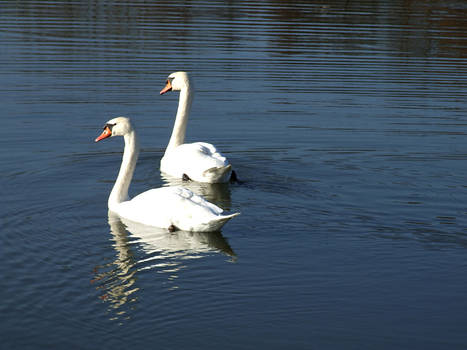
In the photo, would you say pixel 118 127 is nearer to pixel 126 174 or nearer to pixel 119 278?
pixel 126 174

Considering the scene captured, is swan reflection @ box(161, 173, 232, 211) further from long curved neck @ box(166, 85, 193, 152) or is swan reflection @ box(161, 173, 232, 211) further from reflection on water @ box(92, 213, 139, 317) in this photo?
reflection on water @ box(92, 213, 139, 317)

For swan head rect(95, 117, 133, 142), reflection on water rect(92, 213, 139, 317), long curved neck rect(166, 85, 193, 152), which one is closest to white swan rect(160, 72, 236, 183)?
long curved neck rect(166, 85, 193, 152)

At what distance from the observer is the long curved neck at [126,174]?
12.2 meters

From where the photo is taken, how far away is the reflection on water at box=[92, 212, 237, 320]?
9.19 metres

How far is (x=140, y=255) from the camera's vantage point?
10.3m

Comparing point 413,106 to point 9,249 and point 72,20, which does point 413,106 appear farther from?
point 72,20

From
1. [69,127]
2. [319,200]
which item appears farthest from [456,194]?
[69,127]

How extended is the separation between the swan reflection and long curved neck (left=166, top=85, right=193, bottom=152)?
3.74 feet

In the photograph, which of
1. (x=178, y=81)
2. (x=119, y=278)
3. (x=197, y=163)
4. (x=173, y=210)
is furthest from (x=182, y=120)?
(x=119, y=278)

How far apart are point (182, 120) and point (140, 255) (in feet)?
18.5

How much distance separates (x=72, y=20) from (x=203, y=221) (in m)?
20.6

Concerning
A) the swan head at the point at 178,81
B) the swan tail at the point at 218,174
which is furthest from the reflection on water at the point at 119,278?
the swan head at the point at 178,81

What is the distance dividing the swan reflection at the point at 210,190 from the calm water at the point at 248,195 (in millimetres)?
52

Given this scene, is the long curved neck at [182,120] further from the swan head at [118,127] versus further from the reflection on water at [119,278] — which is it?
the reflection on water at [119,278]
